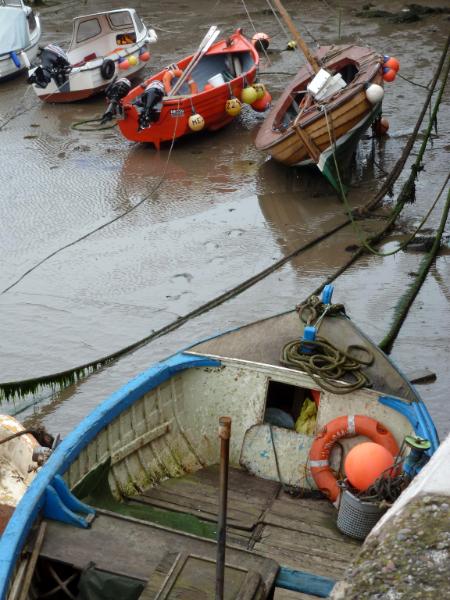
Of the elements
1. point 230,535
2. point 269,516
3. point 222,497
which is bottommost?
point 269,516

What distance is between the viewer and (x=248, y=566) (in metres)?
4.80

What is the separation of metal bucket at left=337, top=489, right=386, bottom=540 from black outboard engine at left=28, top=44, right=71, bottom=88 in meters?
12.3

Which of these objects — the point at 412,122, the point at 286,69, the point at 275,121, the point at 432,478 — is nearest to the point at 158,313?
the point at 275,121

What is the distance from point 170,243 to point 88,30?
847 cm

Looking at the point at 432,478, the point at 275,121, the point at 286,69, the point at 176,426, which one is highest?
the point at 432,478

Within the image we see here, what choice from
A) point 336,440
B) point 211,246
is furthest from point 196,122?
point 336,440

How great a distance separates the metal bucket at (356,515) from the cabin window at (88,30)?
14.1 m

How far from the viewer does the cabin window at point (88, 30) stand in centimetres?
1775

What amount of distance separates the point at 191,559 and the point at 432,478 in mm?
1446

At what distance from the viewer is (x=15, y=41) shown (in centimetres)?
1911

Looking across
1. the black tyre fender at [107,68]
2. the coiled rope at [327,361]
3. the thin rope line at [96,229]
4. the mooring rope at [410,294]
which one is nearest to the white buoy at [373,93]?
the mooring rope at [410,294]

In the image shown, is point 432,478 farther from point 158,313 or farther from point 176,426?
point 158,313

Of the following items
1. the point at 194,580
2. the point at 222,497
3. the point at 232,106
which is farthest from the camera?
the point at 232,106

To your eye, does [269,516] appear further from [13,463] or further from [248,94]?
[248,94]
